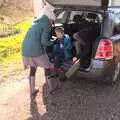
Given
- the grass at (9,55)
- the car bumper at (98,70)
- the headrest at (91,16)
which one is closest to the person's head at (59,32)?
the car bumper at (98,70)

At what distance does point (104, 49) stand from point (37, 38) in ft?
4.02

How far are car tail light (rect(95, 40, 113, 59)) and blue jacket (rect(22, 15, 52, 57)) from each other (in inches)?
36.9

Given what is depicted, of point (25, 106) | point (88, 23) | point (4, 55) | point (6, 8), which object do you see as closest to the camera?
point (25, 106)

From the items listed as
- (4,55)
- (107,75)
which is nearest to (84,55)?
(107,75)

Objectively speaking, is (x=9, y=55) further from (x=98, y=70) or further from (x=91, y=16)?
(x=98, y=70)

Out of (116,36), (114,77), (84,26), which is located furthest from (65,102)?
(84,26)

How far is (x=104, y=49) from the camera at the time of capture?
669 cm

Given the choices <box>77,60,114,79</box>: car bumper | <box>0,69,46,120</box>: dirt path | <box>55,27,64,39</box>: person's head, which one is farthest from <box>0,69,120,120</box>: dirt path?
<box>55,27,64,39</box>: person's head

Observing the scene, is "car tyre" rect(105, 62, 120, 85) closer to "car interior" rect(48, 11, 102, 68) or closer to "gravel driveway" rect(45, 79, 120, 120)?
"gravel driveway" rect(45, 79, 120, 120)

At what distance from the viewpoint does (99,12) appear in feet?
23.4

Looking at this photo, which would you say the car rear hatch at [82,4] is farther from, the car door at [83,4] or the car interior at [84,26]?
the car interior at [84,26]

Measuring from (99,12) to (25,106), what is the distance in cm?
230

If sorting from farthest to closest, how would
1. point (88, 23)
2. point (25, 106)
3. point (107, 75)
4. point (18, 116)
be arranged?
point (88, 23)
point (107, 75)
point (25, 106)
point (18, 116)

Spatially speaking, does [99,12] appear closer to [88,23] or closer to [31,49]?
[88,23]
